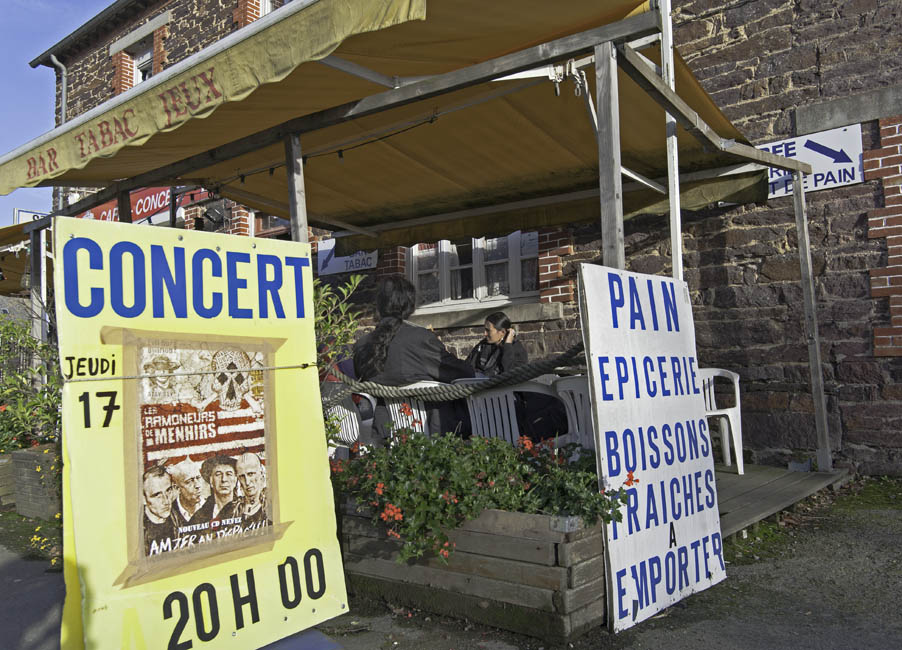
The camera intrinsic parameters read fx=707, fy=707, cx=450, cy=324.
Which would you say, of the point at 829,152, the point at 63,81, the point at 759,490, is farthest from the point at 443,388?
the point at 63,81

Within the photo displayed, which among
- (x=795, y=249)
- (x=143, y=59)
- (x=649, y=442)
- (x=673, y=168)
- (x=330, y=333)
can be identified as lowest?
(x=649, y=442)

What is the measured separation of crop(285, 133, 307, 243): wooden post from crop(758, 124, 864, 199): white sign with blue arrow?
151 inches

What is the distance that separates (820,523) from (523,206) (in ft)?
11.7

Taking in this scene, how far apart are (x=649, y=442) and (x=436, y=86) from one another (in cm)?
207

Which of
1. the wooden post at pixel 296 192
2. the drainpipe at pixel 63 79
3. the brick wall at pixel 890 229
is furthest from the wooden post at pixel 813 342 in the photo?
the drainpipe at pixel 63 79

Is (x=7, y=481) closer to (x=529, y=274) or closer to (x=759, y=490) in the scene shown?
(x=529, y=274)

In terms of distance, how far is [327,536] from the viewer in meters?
2.88

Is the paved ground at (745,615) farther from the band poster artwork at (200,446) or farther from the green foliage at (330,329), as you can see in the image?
the green foliage at (330,329)

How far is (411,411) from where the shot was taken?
4.21 meters

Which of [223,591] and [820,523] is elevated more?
[223,591]

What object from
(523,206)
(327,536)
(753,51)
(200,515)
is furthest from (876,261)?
(200,515)

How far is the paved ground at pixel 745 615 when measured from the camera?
2.86m

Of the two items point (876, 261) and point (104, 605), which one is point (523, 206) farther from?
point (104, 605)

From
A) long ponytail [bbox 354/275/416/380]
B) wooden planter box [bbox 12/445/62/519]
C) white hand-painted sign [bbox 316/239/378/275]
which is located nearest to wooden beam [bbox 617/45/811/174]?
long ponytail [bbox 354/275/416/380]
